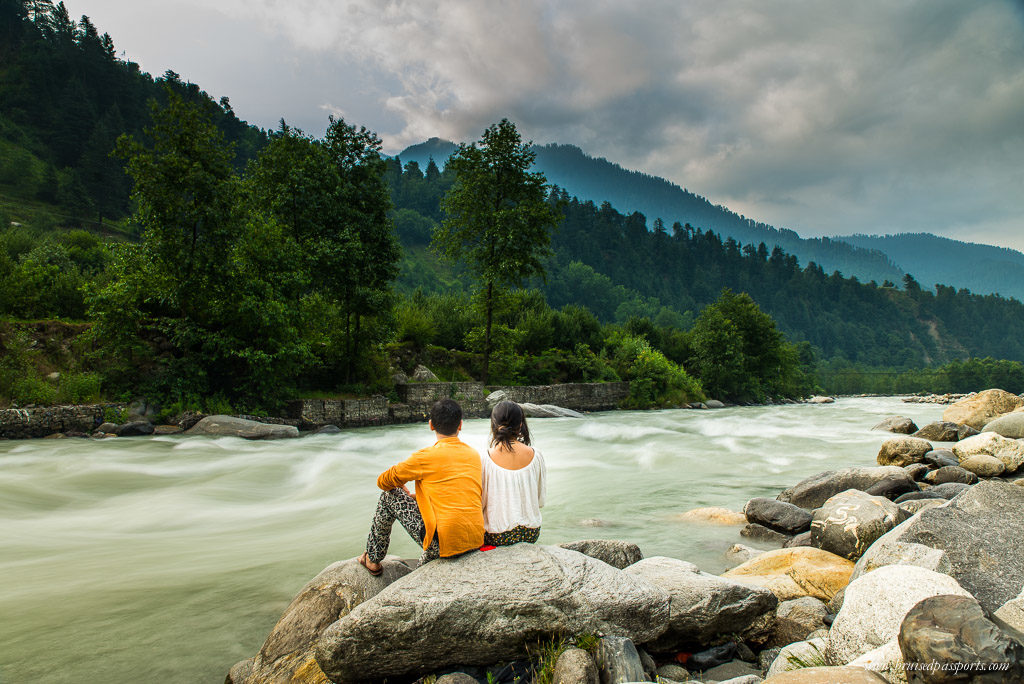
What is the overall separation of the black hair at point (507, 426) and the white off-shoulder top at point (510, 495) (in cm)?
18

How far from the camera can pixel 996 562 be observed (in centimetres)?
430

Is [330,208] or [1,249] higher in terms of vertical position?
[330,208]

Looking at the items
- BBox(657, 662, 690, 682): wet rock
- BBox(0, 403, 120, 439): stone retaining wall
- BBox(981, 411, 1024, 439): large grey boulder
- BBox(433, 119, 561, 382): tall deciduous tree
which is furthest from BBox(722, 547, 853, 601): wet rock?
BBox(433, 119, 561, 382): tall deciduous tree

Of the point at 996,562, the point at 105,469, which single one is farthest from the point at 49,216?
the point at 996,562

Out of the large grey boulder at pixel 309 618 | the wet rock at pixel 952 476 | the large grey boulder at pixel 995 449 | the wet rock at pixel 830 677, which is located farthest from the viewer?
the large grey boulder at pixel 995 449

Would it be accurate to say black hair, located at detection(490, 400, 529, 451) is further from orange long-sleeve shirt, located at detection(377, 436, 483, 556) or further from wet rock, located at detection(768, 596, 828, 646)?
wet rock, located at detection(768, 596, 828, 646)

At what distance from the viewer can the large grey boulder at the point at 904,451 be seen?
37.3 feet

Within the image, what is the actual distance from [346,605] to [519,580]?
4.61 feet

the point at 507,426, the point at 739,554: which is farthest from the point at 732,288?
the point at 507,426

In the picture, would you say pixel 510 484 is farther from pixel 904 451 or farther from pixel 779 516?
pixel 904 451

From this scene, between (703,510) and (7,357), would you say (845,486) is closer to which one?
(703,510)

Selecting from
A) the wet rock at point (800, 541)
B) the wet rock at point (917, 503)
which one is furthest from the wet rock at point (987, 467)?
the wet rock at point (800, 541)

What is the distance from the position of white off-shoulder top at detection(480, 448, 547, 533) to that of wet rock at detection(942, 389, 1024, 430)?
69.4ft

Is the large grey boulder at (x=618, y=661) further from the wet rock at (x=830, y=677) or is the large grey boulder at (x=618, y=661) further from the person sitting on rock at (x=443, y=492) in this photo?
the person sitting on rock at (x=443, y=492)
